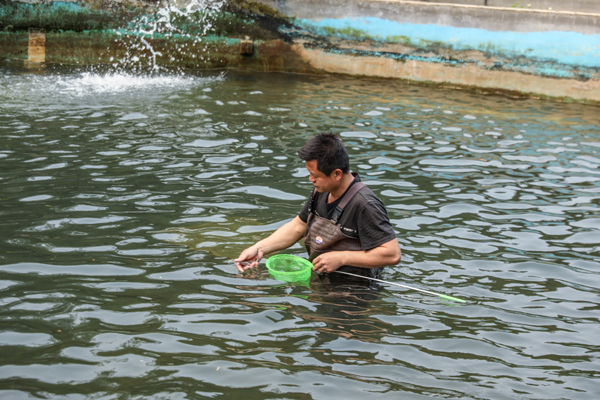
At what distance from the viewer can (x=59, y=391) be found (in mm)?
3297

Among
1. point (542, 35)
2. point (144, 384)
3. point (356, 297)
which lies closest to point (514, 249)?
point (356, 297)

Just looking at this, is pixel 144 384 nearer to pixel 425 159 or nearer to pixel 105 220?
pixel 105 220

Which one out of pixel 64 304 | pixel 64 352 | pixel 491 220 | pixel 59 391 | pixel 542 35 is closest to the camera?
pixel 59 391

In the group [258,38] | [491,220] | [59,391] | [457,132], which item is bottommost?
[59,391]

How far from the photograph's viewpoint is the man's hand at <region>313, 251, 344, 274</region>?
182 inches

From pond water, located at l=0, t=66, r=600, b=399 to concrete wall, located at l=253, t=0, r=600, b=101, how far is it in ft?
9.49

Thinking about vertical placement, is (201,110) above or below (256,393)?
above

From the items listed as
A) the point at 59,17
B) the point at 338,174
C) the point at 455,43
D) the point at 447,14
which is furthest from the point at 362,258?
the point at 59,17

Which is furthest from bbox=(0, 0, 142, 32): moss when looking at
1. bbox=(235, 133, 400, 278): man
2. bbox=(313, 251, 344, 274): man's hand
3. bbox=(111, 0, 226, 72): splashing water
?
bbox=(313, 251, 344, 274): man's hand

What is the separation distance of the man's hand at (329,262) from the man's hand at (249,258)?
571mm

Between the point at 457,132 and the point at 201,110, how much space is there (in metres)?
4.73

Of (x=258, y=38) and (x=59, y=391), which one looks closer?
(x=59, y=391)

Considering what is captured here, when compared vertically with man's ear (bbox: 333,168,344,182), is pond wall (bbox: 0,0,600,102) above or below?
above

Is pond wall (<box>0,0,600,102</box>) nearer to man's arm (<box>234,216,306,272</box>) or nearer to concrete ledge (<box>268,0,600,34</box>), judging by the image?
concrete ledge (<box>268,0,600,34</box>)
